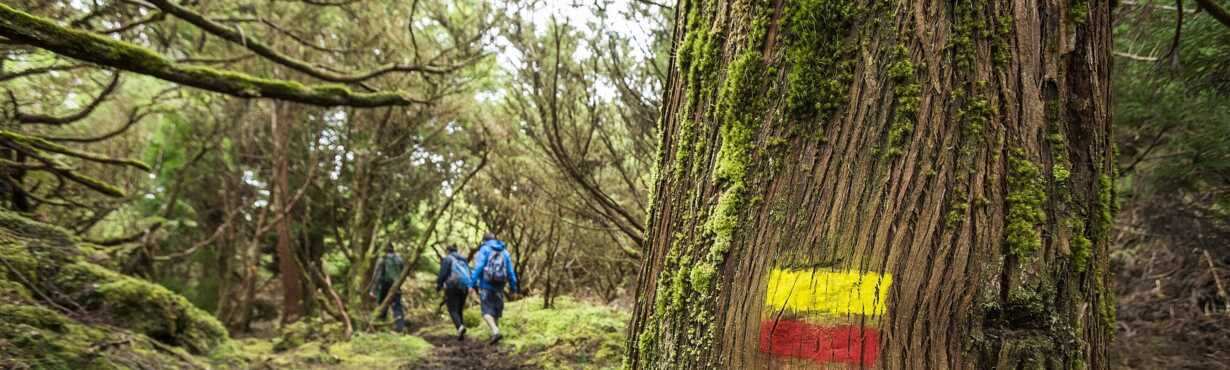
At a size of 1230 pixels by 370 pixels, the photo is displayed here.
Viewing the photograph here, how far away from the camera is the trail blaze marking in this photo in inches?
47.3

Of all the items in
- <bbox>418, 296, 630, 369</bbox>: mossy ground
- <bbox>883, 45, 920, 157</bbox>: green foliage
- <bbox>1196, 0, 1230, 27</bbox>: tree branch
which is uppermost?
<bbox>1196, 0, 1230, 27</bbox>: tree branch

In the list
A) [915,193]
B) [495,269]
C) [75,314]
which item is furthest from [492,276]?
[915,193]

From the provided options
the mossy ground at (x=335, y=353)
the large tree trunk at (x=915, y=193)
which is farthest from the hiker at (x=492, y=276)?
the large tree trunk at (x=915, y=193)

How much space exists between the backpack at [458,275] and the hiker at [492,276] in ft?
0.42

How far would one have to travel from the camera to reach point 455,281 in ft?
29.0

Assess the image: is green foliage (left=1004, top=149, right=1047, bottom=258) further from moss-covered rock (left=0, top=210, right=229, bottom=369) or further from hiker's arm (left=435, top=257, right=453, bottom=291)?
hiker's arm (left=435, top=257, right=453, bottom=291)

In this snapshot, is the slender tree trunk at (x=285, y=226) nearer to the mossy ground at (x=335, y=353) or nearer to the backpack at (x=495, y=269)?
the mossy ground at (x=335, y=353)

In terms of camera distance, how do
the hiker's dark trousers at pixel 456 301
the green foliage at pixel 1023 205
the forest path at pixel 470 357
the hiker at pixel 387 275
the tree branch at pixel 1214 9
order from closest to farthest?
the green foliage at pixel 1023 205, the tree branch at pixel 1214 9, the forest path at pixel 470 357, the hiker's dark trousers at pixel 456 301, the hiker at pixel 387 275

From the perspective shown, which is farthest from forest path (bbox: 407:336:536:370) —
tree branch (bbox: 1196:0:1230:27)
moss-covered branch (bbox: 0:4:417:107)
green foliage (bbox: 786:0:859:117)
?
tree branch (bbox: 1196:0:1230:27)

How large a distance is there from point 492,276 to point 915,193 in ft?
25.1

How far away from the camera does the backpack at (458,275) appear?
8.74 m

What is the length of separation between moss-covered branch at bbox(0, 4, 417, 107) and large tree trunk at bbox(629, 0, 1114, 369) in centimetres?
248

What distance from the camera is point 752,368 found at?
4.17ft

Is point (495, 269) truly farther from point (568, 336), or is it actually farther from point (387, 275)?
point (387, 275)
